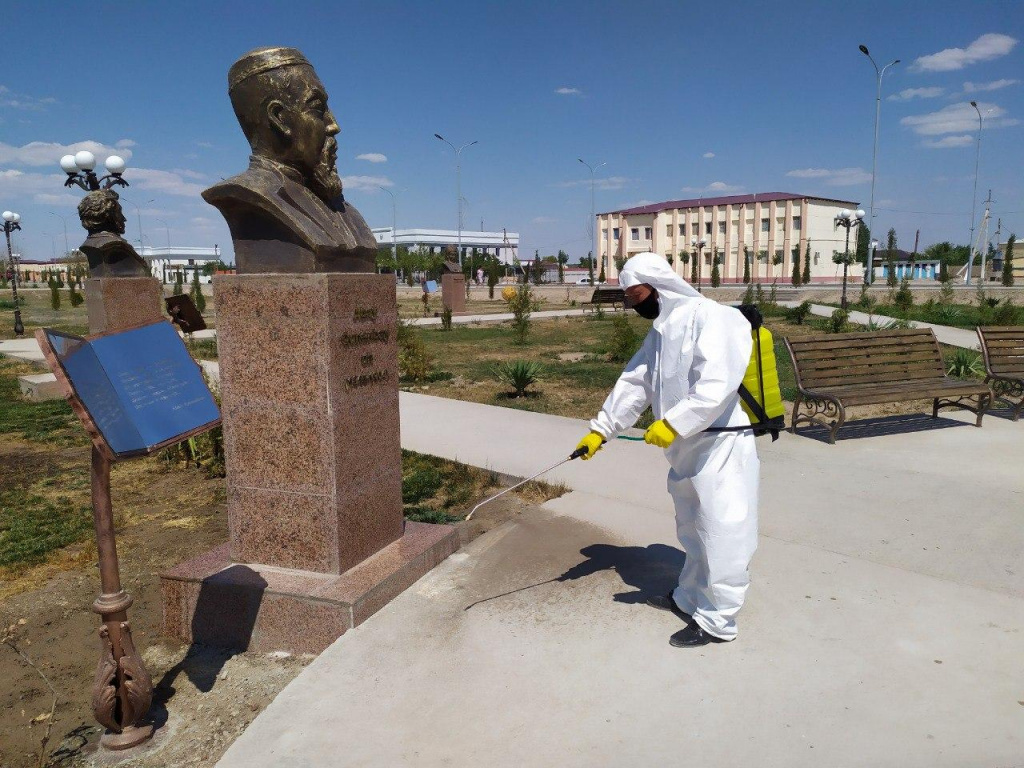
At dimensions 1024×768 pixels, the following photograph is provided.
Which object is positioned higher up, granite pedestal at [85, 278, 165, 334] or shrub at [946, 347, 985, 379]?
granite pedestal at [85, 278, 165, 334]

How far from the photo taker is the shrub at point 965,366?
9914 millimetres

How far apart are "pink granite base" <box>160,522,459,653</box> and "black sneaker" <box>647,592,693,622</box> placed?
1.19m

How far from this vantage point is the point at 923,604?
3.43 meters

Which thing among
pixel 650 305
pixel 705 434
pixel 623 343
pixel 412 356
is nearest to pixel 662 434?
pixel 705 434

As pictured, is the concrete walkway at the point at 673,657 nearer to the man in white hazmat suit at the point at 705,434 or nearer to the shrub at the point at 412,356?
the man in white hazmat suit at the point at 705,434

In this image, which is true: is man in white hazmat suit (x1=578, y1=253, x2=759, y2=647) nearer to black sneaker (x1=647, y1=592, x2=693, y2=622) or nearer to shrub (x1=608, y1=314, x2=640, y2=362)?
black sneaker (x1=647, y1=592, x2=693, y2=622)

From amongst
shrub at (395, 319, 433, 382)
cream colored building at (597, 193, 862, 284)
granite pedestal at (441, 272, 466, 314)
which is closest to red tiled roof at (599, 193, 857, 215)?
cream colored building at (597, 193, 862, 284)

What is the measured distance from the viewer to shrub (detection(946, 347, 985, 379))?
991 centimetres

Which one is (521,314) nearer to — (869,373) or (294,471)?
(869,373)

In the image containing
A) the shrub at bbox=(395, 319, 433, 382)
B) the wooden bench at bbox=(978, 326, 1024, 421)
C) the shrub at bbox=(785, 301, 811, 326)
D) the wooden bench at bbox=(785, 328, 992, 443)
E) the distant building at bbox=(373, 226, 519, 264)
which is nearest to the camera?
the wooden bench at bbox=(785, 328, 992, 443)

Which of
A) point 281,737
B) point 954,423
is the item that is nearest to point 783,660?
point 281,737

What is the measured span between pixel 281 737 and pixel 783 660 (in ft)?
6.27

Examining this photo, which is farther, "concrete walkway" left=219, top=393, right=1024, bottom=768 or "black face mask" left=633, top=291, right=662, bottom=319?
"black face mask" left=633, top=291, right=662, bottom=319

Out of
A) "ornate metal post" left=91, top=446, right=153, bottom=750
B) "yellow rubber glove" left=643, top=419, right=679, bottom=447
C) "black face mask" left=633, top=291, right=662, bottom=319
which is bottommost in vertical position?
"ornate metal post" left=91, top=446, right=153, bottom=750
